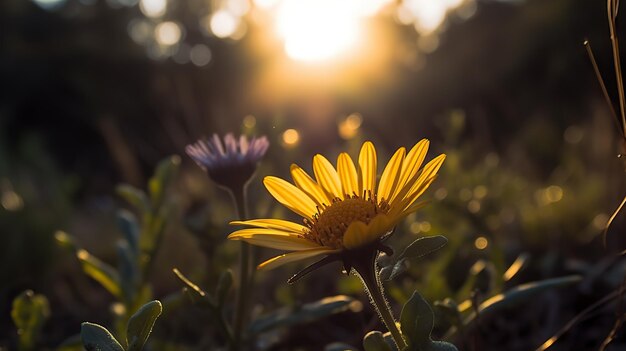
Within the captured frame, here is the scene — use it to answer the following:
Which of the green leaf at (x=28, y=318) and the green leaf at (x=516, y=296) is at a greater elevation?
the green leaf at (x=28, y=318)

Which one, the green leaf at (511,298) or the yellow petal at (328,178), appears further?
the green leaf at (511,298)

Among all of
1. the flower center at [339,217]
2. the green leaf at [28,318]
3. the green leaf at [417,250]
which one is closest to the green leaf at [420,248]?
the green leaf at [417,250]

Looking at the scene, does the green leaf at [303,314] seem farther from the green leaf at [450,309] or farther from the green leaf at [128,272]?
the green leaf at [128,272]

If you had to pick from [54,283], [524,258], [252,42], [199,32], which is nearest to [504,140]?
[54,283]

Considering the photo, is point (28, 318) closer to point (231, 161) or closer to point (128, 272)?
point (128, 272)

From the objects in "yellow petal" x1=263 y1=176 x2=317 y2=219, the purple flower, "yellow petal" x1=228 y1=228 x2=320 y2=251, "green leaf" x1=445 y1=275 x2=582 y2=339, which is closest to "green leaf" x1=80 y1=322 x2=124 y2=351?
"yellow petal" x1=228 y1=228 x2=320 y2=251

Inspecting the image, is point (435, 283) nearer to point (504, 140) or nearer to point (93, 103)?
point (504, 140)

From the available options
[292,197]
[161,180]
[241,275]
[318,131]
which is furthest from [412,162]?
[318,131]
